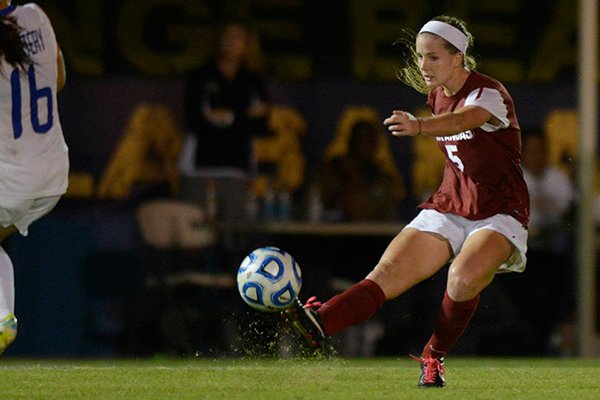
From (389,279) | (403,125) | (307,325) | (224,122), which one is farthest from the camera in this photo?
(224,122)

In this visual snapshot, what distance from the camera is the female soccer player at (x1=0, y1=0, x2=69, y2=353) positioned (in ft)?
21.2

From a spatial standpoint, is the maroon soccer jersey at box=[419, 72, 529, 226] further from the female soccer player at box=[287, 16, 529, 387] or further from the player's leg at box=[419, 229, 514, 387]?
the player's leg at box=[419, 229, 514, 387]

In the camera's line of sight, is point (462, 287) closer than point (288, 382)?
Yes

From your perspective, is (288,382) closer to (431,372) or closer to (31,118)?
(431,372)

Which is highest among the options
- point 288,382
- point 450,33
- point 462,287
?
point 450,33

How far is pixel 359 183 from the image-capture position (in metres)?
10.6

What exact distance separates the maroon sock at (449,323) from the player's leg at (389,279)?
22 cm

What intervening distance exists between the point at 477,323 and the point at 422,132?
4683mm

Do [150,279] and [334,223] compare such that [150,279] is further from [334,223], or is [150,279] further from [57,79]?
[57,79]

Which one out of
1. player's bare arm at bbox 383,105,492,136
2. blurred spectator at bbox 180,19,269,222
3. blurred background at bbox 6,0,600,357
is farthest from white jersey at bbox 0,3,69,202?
blurred spectator at bbox 180,19,269,222

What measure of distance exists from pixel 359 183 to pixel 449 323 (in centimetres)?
429

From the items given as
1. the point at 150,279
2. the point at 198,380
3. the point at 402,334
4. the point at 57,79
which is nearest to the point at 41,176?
the point at 57,79

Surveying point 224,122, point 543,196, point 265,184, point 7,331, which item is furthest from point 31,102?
point 543,196

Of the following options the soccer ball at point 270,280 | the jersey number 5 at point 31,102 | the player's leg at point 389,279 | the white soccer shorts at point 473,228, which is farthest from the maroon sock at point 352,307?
the jersey number 5 at point 31,102
